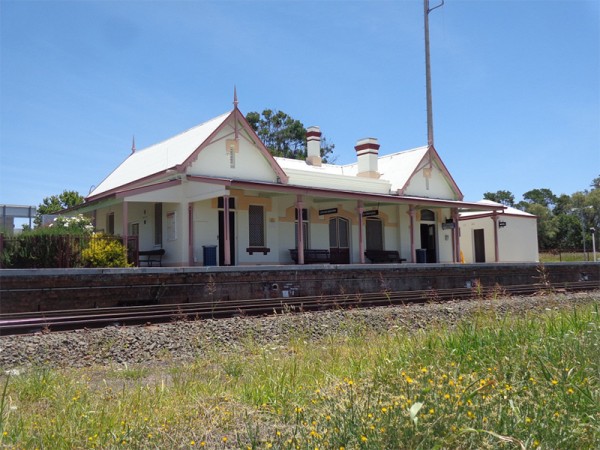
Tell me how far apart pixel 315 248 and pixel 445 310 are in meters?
11.5

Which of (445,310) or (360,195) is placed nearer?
(445,310)

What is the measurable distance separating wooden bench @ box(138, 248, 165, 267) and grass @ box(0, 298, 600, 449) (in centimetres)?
1570

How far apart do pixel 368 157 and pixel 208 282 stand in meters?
16.0

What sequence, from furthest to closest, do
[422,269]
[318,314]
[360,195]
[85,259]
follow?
[360,195], [422,269], [85,259], [318,314]

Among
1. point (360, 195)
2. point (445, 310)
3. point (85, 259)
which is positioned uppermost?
point (360, 195)

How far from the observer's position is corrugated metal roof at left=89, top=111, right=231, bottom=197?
22.8m

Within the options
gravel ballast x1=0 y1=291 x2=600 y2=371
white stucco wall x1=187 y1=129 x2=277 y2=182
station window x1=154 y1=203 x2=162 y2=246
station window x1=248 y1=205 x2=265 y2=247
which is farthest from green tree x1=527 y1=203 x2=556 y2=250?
gravel ballast x1=0 y1=291 x2=600 y2=371

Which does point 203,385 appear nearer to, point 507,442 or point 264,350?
point 264,350

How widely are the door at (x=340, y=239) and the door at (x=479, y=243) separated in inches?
448

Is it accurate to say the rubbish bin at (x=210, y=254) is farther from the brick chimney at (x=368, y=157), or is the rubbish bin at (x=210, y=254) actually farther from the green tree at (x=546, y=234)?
the green tree at (x=546, y=234)

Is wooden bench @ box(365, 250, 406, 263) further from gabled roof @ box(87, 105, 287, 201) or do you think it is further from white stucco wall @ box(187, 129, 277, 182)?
white stucco wall @ box(187, 129, 277, 182)

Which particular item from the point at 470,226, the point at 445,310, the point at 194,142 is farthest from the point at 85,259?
the point at 470,226

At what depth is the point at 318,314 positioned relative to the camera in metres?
13.5

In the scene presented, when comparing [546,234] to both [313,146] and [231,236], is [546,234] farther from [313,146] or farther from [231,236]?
[231,236]
